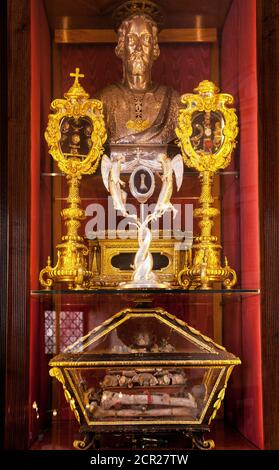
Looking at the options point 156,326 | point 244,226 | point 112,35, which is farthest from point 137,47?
point 156,326

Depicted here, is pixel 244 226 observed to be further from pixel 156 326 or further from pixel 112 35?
pixel 112 35

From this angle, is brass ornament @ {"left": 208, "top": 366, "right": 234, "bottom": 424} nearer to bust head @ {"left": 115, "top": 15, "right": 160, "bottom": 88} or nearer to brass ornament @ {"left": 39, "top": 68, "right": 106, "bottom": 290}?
brass ornament @ {"left": 39, "top": 68, "right": 106, "bottom": 290}

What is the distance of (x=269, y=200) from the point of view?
209 centimetres

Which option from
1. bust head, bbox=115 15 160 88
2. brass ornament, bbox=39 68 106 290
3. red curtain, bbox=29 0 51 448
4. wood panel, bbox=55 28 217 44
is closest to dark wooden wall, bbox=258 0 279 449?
wood panel, bbox=55 28 217 44

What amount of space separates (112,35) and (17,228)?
0.83 m

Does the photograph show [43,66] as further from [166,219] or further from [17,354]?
[17,354]

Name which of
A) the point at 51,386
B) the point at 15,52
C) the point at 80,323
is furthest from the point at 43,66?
the point at 51,386

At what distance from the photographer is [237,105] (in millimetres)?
2348

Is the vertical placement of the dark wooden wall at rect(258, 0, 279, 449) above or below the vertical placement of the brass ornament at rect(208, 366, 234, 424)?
above

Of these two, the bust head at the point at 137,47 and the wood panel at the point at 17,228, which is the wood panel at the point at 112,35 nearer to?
the bust head at the point at 137,47

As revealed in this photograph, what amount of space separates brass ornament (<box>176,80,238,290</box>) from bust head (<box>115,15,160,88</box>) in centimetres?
20

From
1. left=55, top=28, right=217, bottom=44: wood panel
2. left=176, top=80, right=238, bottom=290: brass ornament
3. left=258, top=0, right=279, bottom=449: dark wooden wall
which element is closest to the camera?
left=258, top=0, right=279, bottom=449: dark wooden wall

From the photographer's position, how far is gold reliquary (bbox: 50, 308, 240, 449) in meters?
2.11

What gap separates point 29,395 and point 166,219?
719 mm
